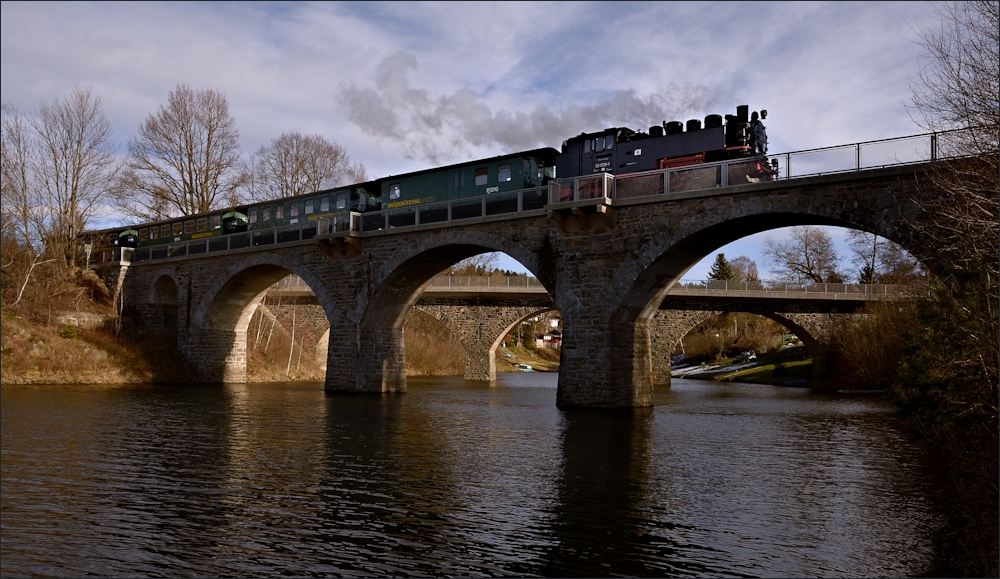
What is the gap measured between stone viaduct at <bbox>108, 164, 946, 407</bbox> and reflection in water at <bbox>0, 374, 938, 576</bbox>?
2.97 metres

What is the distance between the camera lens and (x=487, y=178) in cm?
3064

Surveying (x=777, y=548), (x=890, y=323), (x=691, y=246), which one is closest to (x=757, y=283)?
(x=890, y=323)

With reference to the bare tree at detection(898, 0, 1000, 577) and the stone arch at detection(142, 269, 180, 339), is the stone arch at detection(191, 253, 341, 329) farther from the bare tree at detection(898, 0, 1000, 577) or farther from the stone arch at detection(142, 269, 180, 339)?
the bare tree at detection(898, 0, 1000, 577)

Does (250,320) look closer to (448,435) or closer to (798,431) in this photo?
(448,435)

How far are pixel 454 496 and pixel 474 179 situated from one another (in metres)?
20.0

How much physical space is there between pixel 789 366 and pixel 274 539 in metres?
52.6

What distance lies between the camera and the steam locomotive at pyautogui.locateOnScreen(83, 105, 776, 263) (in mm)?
25094

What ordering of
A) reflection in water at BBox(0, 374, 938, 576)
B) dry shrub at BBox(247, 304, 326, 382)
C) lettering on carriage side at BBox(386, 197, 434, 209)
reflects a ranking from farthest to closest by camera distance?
dry shrub at BBox(247, 304, 326, 382) < lettering on carriage side at BBox(386, 197, 434, 209) < reflection in water at BBox(0, 374, 938, 576)

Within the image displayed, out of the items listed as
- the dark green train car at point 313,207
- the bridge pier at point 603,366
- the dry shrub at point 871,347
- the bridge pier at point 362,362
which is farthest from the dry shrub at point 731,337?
the bridge pier at point 603,366

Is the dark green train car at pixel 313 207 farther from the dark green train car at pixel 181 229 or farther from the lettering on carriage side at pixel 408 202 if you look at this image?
the dark green train car at pixel 181 229

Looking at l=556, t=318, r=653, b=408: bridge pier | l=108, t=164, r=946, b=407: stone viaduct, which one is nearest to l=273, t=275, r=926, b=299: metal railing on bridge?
l=108, t=164, r=946, b=407: stone viaduct

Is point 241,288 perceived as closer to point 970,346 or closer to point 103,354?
point 103,354

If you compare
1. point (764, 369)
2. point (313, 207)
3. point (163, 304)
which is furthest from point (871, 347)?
point (163, 304)

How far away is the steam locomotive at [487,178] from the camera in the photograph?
25094 mm
